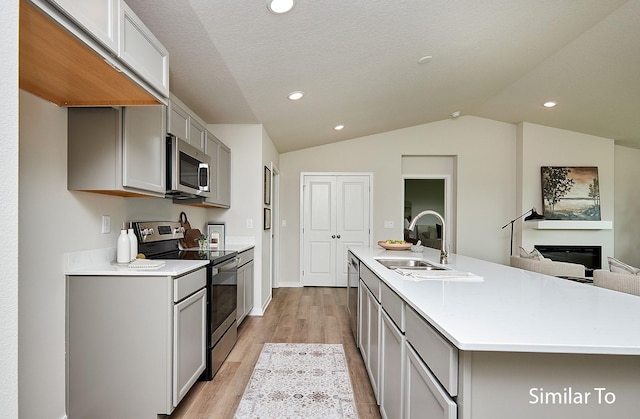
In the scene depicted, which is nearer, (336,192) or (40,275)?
(40,275)

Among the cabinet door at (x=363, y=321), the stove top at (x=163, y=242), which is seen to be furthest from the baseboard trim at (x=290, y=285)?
the cabinet door at (x=363, y=321)

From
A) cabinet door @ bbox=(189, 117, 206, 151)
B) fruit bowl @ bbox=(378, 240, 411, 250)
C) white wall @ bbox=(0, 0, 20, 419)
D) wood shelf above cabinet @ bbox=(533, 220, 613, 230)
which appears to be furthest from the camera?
wood shelf above cabinet @ bbox=(533, 220, 613, 230)

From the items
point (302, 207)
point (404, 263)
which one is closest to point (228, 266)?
point (404, 263)

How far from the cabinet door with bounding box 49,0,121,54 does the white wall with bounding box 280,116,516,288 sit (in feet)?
14.9

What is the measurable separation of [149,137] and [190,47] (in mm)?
640

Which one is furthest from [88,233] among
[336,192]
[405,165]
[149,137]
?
[405,165]

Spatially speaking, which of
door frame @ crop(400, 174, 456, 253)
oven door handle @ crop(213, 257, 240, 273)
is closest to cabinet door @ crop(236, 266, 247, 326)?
oven door handle @ crop(213, 257, 240, 273)

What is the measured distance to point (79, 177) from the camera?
5.95 feet

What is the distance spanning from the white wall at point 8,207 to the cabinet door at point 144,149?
1.18 meters

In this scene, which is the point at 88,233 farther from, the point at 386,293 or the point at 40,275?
the point at 386,293

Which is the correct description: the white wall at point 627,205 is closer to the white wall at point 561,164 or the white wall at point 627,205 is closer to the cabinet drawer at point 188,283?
the white wall at point 561,164

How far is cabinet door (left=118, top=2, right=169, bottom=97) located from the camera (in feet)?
4.34

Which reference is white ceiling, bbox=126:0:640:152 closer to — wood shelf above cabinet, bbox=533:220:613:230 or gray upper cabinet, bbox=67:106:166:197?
gray upper cabinet, bbox=67:106:166:197

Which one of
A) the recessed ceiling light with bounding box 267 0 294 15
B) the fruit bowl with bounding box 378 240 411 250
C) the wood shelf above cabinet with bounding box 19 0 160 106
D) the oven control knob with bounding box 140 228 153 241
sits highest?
the recessed ceiling light with bounding box 267 0 294 15
